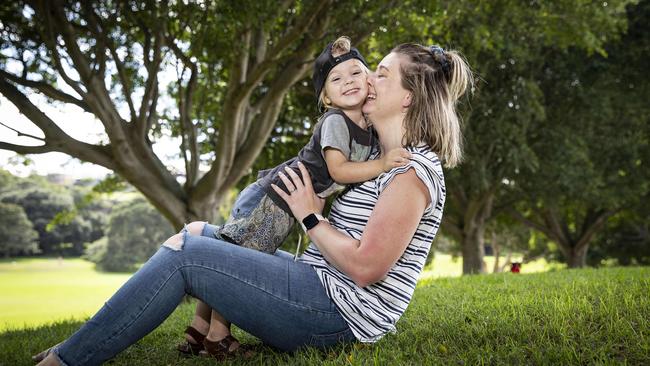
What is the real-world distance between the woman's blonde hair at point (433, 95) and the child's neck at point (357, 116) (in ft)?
1.63

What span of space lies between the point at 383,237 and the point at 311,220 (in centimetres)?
44

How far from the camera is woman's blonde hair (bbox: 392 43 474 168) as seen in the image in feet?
9.25

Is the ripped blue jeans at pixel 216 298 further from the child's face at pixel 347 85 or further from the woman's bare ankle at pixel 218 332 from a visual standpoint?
the child's face at pixel 347 85

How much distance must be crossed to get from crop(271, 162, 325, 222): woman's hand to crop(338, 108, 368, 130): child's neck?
486 mm

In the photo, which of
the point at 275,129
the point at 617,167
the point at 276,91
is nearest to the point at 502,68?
the point at 617,167

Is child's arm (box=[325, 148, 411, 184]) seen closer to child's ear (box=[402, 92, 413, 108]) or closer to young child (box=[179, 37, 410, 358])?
young child (box=[179, 37, 410, 358])

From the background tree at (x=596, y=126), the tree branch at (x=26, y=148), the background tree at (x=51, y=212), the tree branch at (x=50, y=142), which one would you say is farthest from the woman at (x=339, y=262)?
the background tree at (x=51, y=212)

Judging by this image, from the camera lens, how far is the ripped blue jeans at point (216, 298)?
8.21 feet

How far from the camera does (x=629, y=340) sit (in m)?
2.85

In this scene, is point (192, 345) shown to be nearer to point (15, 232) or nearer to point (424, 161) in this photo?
point (424, 161)

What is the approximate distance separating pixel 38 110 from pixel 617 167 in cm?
1557

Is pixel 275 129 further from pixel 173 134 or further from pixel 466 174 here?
pixel 466 174

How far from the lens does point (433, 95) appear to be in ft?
9.50

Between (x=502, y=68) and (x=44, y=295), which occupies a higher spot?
(x=502, y=68)
